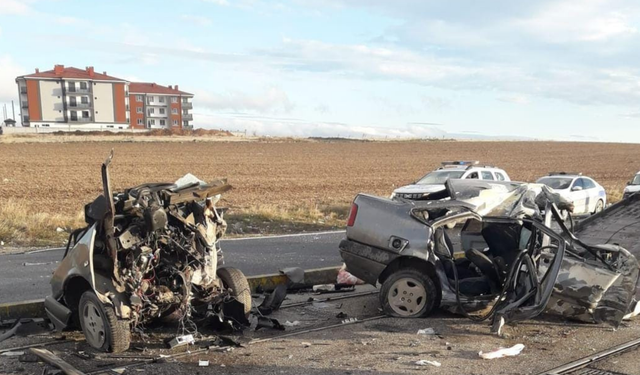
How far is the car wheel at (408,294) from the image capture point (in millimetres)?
6922

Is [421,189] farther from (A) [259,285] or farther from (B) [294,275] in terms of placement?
(A) [259,285]

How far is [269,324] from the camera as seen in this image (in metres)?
6.80

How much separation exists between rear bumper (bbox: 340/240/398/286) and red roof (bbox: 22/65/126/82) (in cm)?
11140

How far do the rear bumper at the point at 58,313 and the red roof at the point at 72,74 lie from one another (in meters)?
111

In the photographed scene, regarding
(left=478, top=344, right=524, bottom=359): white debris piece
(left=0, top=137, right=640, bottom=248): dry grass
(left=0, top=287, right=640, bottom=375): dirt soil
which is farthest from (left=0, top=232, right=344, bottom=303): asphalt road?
(left=478, top=344, right=524, bottom=359): white debris piece

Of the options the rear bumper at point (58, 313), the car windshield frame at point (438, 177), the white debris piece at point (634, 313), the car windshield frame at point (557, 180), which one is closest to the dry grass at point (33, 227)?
the rear bumper at point (58, 313)

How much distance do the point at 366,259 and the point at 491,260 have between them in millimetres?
1501

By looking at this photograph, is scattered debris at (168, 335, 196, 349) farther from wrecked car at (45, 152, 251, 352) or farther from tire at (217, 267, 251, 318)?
tire at (217, 267, 251, 318)

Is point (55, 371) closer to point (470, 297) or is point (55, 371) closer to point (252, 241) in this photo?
point (470, 297)

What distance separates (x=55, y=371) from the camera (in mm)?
5102

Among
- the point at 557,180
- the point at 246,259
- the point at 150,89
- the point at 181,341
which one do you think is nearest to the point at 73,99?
the point at 150,89

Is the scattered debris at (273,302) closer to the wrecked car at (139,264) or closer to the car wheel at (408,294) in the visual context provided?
the wrecked car at (139,264)

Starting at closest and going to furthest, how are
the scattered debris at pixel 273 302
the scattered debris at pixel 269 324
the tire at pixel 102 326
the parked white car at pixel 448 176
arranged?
1. the tire at pixel 102 326
2. the scattered debris at pixel 269 324
3. the scattered debris at pixel 273 302
4. the parked white car at pixel 448 176

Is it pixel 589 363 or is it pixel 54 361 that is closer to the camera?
pixel 54 361
